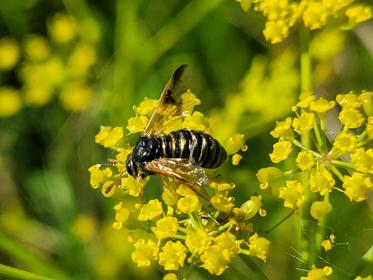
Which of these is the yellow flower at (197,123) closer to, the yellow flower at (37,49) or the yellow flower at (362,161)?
the yellow flower at (362,161)

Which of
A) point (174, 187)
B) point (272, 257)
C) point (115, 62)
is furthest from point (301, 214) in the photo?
point (115, 62)

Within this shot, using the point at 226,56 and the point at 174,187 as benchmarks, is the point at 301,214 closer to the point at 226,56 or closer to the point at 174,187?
the point at 174,187

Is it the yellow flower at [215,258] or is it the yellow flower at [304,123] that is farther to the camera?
the yellow flower at [304,123]

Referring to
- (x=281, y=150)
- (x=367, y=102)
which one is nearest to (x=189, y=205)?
(x=281, y=150)

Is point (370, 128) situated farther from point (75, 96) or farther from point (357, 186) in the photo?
point (75, 96)

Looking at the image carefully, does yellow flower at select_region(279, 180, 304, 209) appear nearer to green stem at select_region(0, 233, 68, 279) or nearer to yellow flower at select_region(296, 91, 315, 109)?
yellow flower at select_region(296, 91, 315, 109)

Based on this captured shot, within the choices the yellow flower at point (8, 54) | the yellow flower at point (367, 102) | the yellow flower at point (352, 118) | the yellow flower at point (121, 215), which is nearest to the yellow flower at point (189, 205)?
the yellow flower at point (121, 215)
